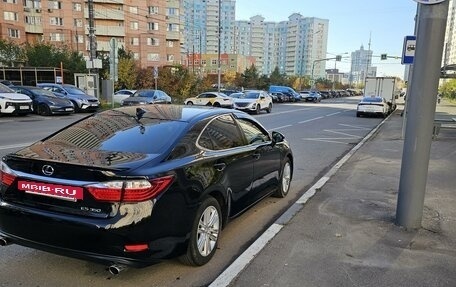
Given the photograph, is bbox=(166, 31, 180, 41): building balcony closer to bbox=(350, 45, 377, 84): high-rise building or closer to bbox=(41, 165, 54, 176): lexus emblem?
bbox=(350, 45, 377, 84): high-rise building

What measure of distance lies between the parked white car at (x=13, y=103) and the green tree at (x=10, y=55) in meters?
32.2

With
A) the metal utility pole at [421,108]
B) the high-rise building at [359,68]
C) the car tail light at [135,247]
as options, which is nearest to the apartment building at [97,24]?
the high-rise building at [359,68]

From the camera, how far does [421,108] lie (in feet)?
15.9

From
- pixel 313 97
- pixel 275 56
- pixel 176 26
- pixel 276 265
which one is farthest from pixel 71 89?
pixel 275 56

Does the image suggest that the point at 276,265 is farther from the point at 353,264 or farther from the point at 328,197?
the point at 328,197

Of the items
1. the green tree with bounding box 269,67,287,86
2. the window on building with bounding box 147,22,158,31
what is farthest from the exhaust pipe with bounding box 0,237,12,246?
the window on building with bounding box 147,22,158,31

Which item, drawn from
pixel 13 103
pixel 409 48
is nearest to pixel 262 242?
pixel 409 48

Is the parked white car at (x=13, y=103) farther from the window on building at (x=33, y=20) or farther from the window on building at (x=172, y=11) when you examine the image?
the window on building at (x=172, y=11)

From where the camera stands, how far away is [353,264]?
414cm

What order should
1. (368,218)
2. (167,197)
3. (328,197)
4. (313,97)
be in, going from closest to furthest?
(167,197)
(368,218)
(328,197)
(313,97)

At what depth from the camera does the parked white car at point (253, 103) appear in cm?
2694

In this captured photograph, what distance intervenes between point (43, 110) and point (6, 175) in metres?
18.6

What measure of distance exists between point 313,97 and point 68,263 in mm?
54504

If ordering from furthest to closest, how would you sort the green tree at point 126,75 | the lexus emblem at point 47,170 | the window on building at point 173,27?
the window on building at point 173,27 < the green tree at point 126,75 < the lexus emblem at point 47,170
